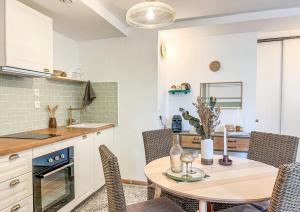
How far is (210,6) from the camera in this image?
8.48ft

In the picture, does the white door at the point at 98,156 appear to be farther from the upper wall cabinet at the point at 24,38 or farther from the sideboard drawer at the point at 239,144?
the sideboard drawer at the point at 239,144

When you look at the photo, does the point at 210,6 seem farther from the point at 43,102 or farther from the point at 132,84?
the point at 43,102

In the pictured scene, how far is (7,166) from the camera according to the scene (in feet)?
5.29

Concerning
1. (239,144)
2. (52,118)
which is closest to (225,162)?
(239,144)

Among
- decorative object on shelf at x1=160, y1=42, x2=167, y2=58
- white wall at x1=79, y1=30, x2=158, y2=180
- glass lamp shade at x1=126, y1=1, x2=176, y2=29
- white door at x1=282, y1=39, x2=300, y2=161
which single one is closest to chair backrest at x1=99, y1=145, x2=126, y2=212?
glass lamp shade at x1=126, y1=1, x2=176, y2=29

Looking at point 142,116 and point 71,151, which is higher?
point 142,116

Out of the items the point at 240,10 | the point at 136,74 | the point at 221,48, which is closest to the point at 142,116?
the point at 136,74

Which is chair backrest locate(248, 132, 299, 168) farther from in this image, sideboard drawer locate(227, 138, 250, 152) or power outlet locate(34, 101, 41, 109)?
power outlet locate(34, 101, 41, 109)

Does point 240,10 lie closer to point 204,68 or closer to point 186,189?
point 204,68

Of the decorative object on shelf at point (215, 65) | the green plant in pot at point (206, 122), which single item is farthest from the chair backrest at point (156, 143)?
the decorative object on shelf at point (215, 65)

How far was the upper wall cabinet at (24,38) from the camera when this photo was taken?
6.18 ft

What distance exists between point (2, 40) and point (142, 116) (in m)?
1.92

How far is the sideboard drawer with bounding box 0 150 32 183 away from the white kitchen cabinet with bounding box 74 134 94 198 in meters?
A: 0.68

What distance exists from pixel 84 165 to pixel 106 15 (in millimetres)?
1797
